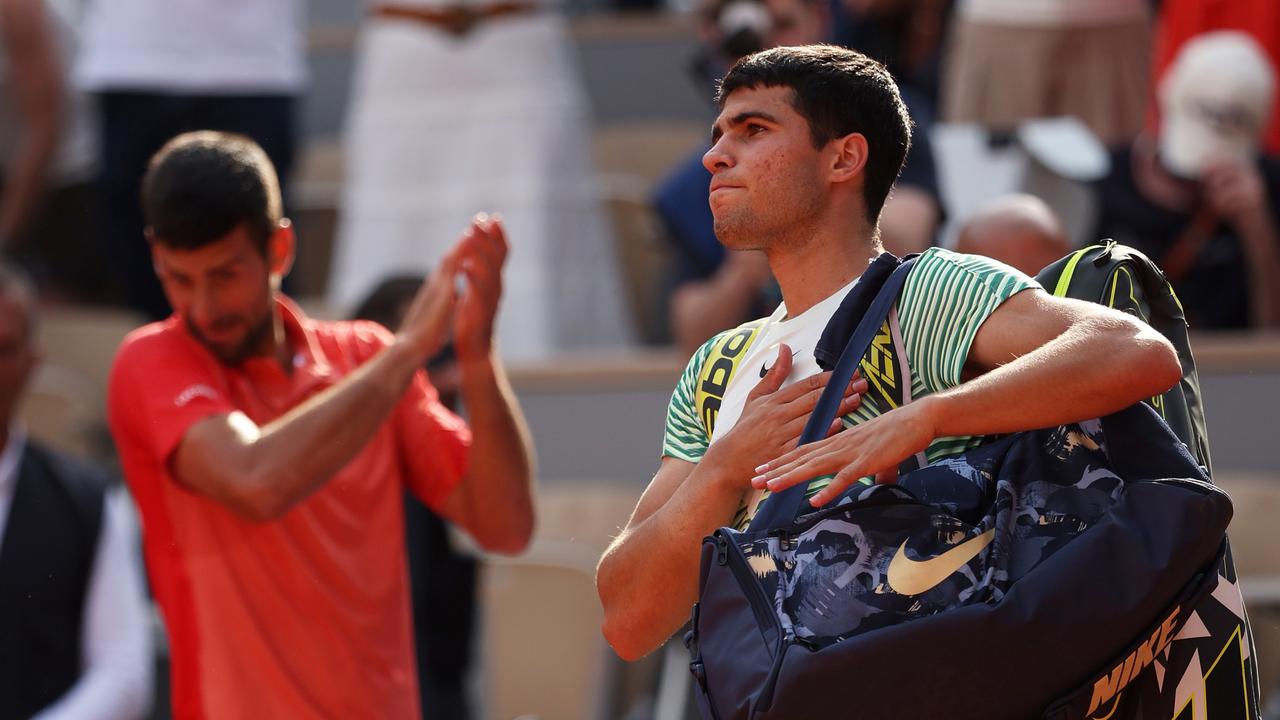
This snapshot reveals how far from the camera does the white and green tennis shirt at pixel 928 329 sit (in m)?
2.55

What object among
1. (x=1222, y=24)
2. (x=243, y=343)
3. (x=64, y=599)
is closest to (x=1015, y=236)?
(x=243, y=343)

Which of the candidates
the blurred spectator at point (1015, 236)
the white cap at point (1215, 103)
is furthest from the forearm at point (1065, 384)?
the white cap at point (1215, 103)

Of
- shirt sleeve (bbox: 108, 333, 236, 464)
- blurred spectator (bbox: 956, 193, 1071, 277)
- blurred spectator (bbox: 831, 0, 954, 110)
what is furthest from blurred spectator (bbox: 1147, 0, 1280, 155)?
shirt sleeve (bbox: 108, 333, 236, 464)

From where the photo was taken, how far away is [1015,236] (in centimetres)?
435

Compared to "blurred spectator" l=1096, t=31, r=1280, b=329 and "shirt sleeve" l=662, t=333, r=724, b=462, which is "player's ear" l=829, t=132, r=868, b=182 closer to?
"shirt sleeve" l=662, t=333, r=724, b=462

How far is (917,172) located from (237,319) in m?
2.30

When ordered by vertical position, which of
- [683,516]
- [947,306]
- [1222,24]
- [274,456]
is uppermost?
[1222,24]

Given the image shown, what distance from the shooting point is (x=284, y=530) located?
3.53m

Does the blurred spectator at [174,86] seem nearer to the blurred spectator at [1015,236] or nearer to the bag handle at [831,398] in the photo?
the blurred spectator at [1015,236]

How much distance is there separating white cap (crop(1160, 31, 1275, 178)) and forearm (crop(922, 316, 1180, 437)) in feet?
12.9

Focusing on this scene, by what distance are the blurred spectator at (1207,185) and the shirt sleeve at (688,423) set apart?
3548 mm

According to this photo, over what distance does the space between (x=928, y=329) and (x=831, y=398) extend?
0.16 metres

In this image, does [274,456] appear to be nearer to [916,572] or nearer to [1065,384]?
[916,572]

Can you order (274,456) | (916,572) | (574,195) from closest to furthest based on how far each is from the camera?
(916,572), (274,456), (574,195)
